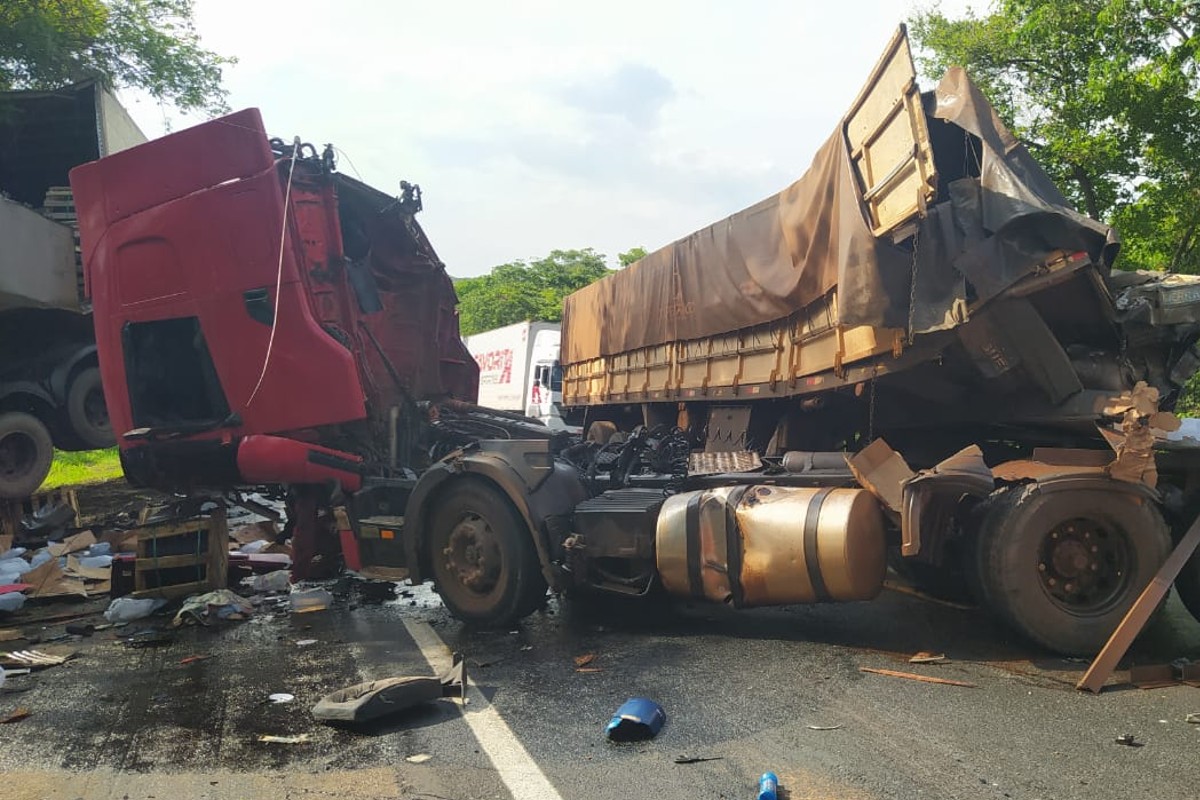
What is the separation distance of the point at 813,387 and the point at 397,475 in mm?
3246

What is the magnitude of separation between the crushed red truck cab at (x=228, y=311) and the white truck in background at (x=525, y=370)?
1206 centimetres

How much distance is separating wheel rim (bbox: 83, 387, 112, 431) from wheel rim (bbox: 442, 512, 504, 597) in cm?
717

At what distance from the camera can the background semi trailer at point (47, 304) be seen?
9.60 metres

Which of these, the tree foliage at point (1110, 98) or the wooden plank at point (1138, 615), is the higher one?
the tree foliage at point (1110, 98)

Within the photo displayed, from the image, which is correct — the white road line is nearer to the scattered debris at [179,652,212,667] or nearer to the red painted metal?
the scattered debris at [179,652,212,667]

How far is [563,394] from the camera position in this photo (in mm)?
13281

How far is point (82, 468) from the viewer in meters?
19.0

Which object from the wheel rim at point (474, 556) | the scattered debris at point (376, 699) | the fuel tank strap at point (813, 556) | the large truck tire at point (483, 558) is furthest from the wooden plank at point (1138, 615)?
the wheel rim at point (474, 556)

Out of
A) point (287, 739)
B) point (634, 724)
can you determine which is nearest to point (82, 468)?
point (287, 739)

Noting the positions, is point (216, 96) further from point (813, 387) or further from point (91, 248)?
point (813, 387)

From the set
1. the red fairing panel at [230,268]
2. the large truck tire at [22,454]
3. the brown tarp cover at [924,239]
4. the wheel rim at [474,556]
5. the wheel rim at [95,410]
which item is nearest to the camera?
the brown tarp cover at [924,239]

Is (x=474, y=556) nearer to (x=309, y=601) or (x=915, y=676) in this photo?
(x=309, y=601)

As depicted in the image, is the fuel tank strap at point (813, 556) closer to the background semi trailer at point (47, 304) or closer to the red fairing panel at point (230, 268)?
the red fairing panel at point (230, 268)

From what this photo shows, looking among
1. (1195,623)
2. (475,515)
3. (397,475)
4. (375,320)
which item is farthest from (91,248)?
(1195,623)
